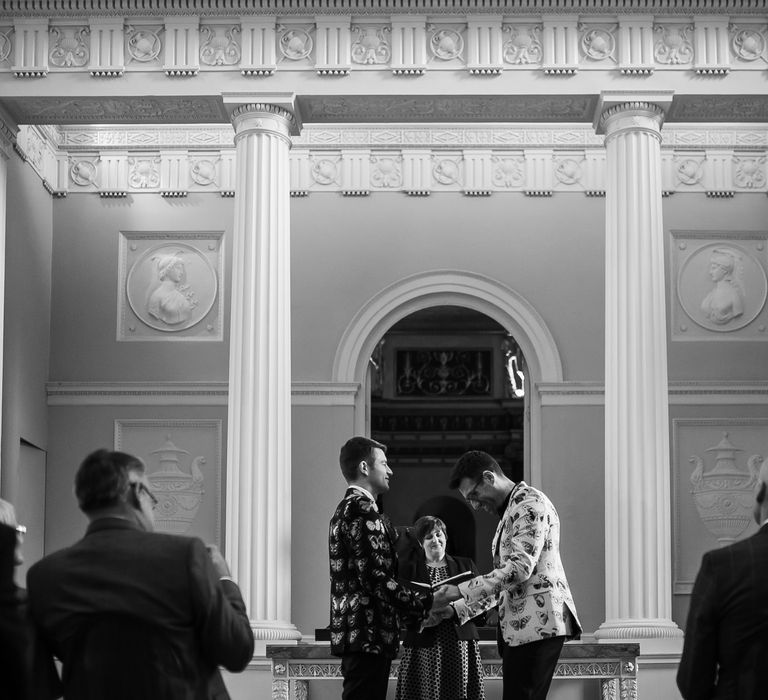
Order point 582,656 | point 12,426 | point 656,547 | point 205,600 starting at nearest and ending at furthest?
point 205,600, point 582,656, point 656,547, point 12,426

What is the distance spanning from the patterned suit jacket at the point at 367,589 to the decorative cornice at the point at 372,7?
6123 millimetres

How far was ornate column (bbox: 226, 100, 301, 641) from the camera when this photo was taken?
10664 millimetres

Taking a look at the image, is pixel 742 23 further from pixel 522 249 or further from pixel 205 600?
pixel 205 600

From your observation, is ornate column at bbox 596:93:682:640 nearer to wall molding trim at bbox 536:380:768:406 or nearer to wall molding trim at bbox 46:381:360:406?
wall molding trim at bbox 536:380:768:406

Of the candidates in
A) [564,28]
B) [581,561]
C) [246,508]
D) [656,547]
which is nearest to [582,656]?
[656,547]

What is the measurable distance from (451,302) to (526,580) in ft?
24.4

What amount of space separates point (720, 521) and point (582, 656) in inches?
189

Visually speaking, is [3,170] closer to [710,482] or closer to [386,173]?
[386,173]

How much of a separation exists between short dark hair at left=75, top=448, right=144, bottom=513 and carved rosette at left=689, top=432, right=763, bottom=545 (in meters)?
10.2

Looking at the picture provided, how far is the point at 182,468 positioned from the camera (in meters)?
13.6

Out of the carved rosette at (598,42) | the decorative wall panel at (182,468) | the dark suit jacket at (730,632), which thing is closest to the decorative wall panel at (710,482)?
the carved rosette at (598,42)

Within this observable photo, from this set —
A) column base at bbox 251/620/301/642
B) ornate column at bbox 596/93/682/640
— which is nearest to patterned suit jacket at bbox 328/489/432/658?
column base at bbox 251/620/301/642

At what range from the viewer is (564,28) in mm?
11430

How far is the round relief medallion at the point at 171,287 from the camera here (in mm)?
13844
